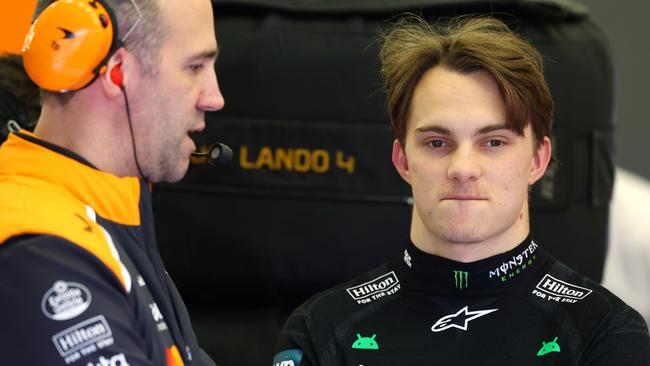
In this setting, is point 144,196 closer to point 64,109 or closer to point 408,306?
point 64,109

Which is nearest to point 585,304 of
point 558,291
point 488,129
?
point 558,291

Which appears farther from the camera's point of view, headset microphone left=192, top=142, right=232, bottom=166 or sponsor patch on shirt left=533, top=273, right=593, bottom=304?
sponsor patch on shirt left=533, top=273, right=593, bottom=304

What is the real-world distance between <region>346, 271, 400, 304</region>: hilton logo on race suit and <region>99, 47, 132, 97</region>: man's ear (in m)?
0.53

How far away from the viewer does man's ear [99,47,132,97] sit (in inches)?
51.4

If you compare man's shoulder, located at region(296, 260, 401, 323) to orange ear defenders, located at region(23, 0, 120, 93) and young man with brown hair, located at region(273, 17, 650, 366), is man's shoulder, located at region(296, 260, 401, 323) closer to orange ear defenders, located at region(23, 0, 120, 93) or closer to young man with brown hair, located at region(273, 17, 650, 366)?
young man with brown hair, located at region(273, 17, 650, 366)

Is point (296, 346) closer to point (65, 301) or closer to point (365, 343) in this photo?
point (365, 343)

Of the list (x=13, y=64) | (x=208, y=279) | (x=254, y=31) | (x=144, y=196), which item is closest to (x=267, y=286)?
(x=208, y=279)

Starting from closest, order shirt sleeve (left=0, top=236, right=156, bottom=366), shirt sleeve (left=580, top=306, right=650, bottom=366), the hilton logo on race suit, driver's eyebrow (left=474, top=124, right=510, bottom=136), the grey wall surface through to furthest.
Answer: shirt sleeve (left=0, top=236, right=156, bottom=366) → shirt sleeve (left=580, top=306, right=650, bottom=366) → driver's eyebrow (left=474, top=124, right=510, bottom=136) → the hilton logo on race suit → the grey wall surface

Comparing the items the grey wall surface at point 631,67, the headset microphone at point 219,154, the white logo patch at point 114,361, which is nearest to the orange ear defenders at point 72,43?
the headset microphone at point 219,154

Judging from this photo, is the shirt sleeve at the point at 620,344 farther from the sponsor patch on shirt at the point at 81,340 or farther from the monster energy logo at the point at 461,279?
the sponsor patch on shirt at the point at 81,340

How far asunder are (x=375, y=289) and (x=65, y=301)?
0.63 m

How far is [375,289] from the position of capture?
166 cm

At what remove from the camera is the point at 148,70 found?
1333mm

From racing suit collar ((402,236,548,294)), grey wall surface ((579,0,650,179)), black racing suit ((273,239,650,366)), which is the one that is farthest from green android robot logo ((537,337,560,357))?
grey wall surface ((579,0,650,179))
